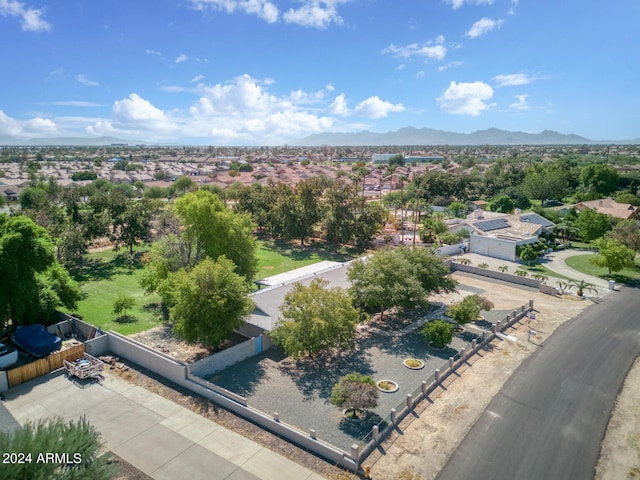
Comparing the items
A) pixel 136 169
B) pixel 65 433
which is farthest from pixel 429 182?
pixel 136 169

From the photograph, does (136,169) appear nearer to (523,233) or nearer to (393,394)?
(523,233)

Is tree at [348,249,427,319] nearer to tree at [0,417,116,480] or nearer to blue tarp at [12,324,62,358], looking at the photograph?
blue tarp at [12,324,62,358]

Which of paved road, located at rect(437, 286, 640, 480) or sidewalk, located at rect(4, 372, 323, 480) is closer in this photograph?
sidewalk, located at rect(4, 372, 323, 480)

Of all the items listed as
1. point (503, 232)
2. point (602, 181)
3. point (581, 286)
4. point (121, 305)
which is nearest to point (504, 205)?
point (503, 232)

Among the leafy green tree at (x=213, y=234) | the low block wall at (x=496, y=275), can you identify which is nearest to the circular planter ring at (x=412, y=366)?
the leafy green tree at (x=213, y=234)

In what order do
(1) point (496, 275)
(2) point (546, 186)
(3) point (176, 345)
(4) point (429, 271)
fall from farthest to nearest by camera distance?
(2) point (546, 186) < (1) point (496, 275) < (4) point (429, 271) < (3) point (176, 345)

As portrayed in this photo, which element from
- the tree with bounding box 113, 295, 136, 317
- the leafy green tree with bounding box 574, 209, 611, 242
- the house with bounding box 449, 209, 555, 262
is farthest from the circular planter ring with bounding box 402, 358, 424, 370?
the leafy green tree with bounding box 574, 209, 611, 242

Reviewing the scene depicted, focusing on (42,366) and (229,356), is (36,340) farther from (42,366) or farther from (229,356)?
(229,356)
